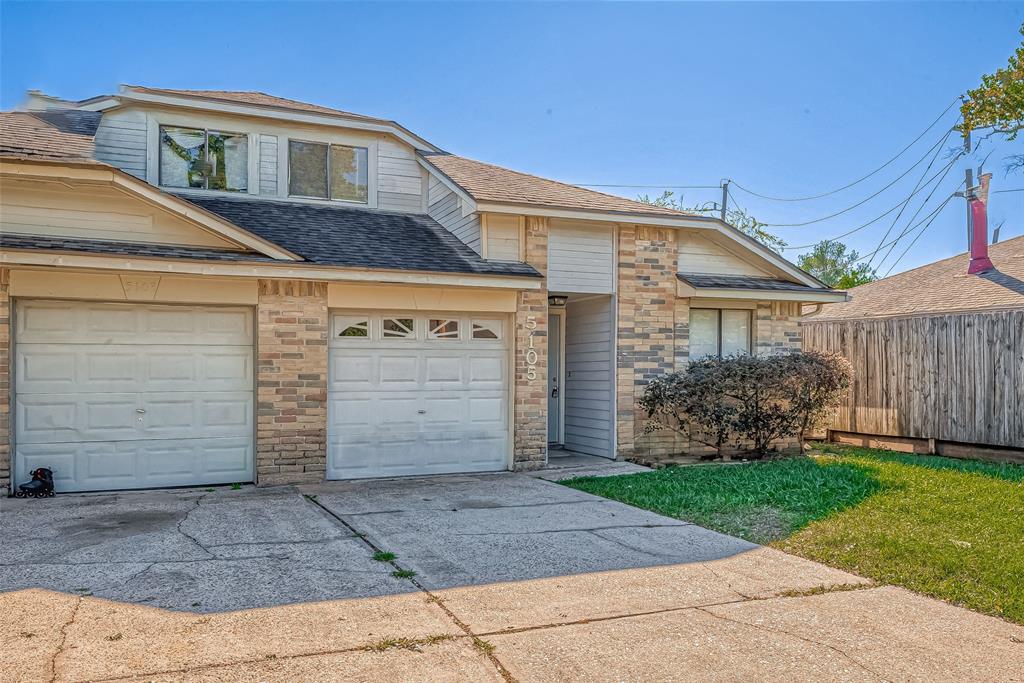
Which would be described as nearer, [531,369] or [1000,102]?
[1000,102]

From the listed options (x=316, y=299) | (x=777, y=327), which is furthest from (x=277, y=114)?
(x=777, y=327)

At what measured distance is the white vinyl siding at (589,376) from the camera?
41.8 ft

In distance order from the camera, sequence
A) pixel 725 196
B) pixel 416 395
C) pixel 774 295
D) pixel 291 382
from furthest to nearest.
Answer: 1. pixel 725 196
2. pixel 774 295
3. pixel 416 395
4. pixel 291 382

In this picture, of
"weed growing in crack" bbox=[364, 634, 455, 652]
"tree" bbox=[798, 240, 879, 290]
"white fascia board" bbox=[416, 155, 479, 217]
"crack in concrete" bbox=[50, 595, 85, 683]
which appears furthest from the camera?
"tree" bbox=[798, 240, 879, 290]

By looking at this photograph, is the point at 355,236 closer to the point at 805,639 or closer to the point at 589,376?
the point at 589,376

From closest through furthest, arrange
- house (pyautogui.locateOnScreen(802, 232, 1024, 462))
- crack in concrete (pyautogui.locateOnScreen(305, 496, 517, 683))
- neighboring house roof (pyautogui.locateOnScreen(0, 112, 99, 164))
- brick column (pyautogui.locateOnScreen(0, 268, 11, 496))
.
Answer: crack in concrete (pyautogui.locateOnScreen(305, 496, 517, 683)) → brick column (pyautogui.locateOnScreen(0, 268, 11, 496)) → neighboring house roof (pyautogui.locateOnScreen(0, 112, 99, 164)) → house (pyautogui.locateOnScreen(802, 232, 1024, 462))

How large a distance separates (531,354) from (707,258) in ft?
12.5

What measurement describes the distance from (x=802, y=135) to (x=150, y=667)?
84.6 feet

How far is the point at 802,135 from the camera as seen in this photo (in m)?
25.7

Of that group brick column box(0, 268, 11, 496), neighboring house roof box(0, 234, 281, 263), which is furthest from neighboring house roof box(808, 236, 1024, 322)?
brick column box(0, 268, 11, 496)

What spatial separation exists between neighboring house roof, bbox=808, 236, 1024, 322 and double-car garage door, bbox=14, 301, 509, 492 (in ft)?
27.3

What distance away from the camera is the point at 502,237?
11.8m

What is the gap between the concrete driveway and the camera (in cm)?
431

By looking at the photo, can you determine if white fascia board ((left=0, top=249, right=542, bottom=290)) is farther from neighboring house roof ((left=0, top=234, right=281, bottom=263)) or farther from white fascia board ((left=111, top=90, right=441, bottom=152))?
white fascia board ((left=111, top=90, right=441, bottom=152))
